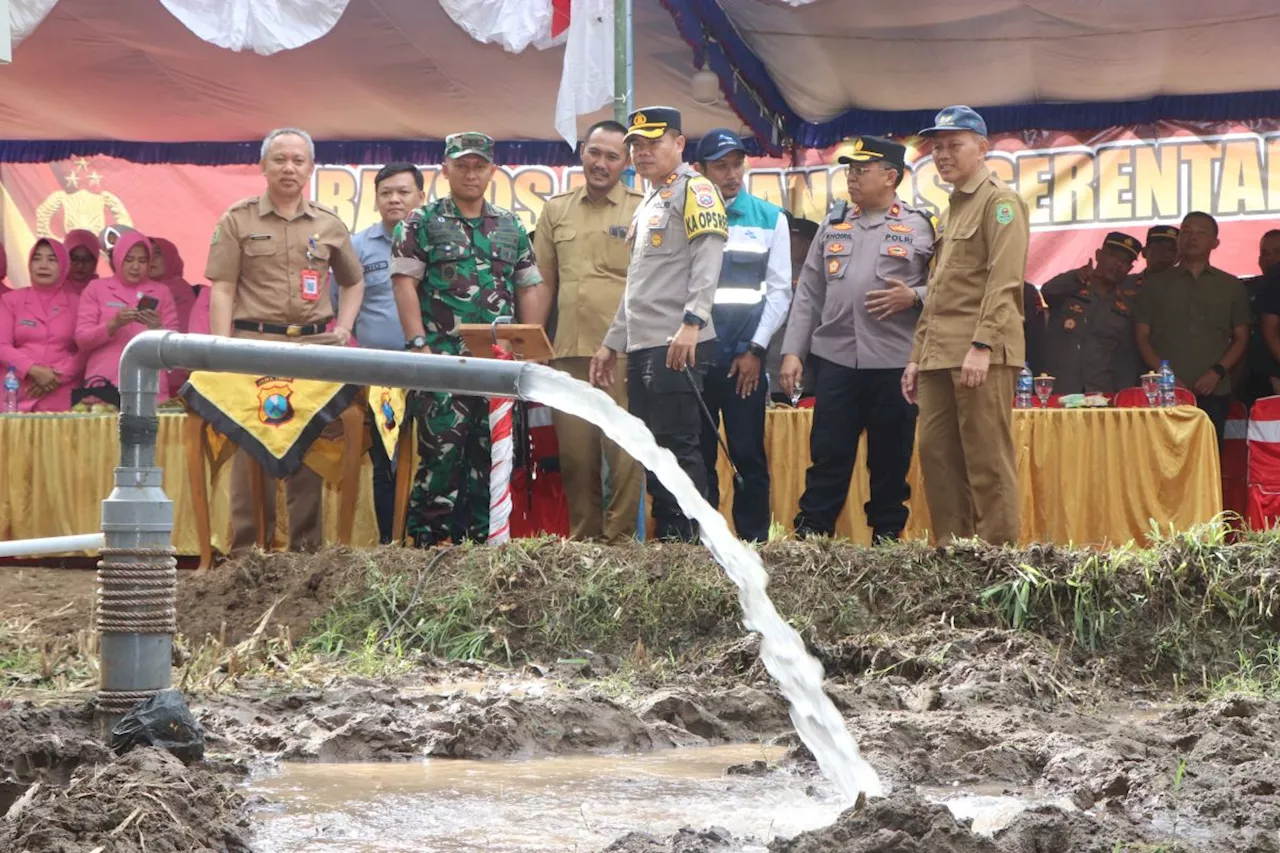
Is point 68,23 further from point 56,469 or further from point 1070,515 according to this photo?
point 1070,515

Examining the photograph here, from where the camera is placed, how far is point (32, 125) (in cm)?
1130

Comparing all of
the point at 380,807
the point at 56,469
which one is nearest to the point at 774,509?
the point at 56,469

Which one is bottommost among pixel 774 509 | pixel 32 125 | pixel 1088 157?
pixel 774 509

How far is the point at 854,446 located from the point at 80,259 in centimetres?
587

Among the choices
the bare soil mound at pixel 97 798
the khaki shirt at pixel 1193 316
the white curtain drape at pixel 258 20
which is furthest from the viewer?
the khaki shirt at pixel 1193 316

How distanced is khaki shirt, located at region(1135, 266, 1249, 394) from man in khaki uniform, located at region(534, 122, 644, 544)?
3.50m

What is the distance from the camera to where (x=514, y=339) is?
6.02 m

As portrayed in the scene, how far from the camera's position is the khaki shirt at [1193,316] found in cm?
866

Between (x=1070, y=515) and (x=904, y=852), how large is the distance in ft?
18.3

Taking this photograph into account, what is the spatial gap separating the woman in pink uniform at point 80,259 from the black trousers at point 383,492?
11.8 feet

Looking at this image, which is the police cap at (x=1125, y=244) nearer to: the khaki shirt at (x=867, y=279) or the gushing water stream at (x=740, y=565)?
the khaki shirt at (x=867, y=279)

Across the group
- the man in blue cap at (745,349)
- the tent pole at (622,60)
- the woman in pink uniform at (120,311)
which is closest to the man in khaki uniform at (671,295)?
the man in blue cap at (745,349)

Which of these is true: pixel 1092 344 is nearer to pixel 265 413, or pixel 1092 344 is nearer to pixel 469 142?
pixel 469 142

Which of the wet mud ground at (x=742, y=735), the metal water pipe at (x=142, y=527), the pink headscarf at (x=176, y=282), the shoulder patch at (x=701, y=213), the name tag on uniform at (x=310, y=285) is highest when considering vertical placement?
the pink headscarf at (x=176, y=282)
